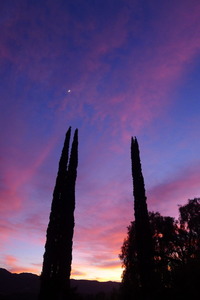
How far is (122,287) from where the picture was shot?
1194 inches

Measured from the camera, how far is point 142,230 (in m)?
22.4

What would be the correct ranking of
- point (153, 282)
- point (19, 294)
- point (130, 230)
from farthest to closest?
point (19, 294)
point (130, 230)
point (153, 282)

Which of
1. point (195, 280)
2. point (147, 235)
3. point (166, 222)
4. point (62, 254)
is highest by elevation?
point (166, 222)

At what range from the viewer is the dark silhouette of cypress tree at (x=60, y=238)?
19188 millimetres

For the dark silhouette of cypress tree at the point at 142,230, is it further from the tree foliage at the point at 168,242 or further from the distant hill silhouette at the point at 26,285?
the distant hill silhouette at the point at 26,285

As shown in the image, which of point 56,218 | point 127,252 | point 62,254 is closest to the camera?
point 62,254

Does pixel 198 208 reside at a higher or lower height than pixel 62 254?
higher

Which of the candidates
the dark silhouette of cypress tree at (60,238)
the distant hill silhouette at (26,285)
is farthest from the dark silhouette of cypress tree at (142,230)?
the distant hill silhouette at (26,285)

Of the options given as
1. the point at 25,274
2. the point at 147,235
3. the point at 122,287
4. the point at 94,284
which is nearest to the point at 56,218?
the point at 147,235

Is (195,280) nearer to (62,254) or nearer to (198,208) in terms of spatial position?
(62,254)

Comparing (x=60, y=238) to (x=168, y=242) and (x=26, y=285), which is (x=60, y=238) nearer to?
(x=168, y=242)

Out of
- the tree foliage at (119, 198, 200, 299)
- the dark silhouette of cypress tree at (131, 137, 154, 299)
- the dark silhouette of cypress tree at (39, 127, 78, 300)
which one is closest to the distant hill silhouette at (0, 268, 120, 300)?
the tree foliage at (119, 198, 200, 299)

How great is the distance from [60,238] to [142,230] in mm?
7301

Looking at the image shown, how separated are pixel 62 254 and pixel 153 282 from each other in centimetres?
759
